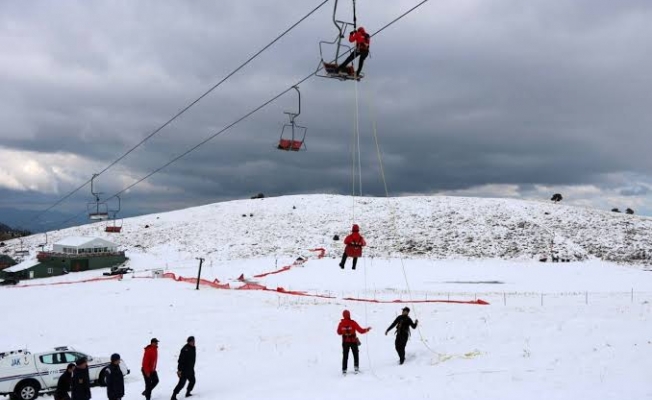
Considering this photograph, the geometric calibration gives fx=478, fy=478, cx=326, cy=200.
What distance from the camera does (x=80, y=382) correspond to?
37.4 ft

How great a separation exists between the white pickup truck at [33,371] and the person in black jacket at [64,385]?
4.35m

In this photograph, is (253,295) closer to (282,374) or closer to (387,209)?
(282,374)

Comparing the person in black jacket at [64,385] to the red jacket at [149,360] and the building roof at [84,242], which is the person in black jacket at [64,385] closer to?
the red jacket at [149,360]

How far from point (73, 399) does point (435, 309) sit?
65.4ft

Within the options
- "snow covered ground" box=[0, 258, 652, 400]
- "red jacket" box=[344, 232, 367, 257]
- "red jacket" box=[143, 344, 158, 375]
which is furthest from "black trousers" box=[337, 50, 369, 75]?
"red jacket" box=[143, 344, 158, 375]

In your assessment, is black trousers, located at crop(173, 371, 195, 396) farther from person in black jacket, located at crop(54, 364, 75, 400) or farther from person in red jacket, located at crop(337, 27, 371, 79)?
person in red jacket, located at crop(337, 27, 371, 79)

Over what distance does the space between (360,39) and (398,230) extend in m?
64.6

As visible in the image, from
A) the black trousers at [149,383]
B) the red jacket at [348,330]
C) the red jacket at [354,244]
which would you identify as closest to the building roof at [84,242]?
the black trousers at [149,383]

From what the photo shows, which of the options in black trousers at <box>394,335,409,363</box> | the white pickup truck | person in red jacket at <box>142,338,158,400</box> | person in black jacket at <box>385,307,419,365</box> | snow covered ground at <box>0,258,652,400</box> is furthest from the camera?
the white pickup truck

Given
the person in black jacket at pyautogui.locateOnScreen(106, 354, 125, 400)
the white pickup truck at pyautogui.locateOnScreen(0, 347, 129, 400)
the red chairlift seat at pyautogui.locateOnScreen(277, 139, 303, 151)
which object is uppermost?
the red chairlift seat at pyautogui.locateOnScreen(277, 139, 303, 151)

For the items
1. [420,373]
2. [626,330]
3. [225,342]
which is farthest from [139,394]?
[626,330]

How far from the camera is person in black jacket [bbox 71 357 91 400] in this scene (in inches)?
448

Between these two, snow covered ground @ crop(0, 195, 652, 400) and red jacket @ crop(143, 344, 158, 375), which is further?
red jacket @ crop(143, 344, 158, 375)

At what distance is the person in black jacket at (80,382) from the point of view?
11.4m
